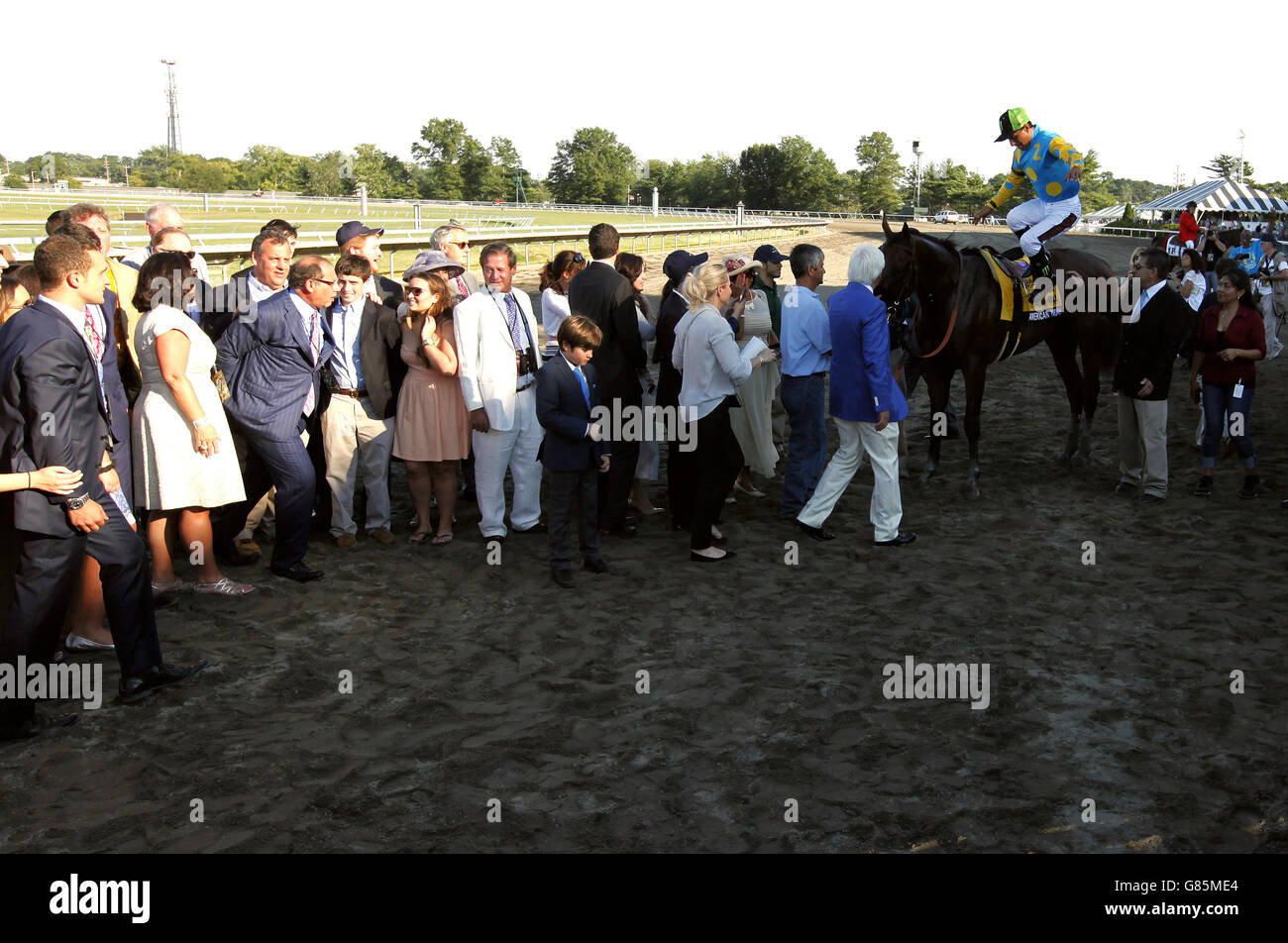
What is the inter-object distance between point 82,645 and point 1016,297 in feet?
25.7

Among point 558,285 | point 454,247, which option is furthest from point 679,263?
point 454,247

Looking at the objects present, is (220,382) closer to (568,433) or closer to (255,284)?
(255,284)

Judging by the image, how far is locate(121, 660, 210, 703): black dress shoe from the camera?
15.9 ft

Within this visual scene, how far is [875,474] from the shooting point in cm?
729

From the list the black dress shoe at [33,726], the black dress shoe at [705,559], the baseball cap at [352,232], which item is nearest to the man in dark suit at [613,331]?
the black dress shoe at [705,559]

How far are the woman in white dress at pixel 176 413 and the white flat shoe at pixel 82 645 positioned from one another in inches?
31.4

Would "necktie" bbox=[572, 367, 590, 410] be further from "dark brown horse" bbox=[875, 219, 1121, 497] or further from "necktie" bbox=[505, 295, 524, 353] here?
"dark brown horse" bbox=[875, 219, 1121, 497]

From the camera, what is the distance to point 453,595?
21.0ft

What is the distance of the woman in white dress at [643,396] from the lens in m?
7.58

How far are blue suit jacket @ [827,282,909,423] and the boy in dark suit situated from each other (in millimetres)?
1750

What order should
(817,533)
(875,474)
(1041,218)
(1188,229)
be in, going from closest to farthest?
1. (875,474)
2. (817,533)
3. (1041,218)
4. (1188,229)

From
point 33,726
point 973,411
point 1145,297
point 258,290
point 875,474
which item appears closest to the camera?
point 33,726

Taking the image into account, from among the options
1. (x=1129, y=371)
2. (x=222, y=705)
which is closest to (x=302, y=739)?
(x=222, y=705)

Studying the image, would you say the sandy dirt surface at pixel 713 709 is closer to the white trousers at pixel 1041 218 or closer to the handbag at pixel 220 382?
the handbag at pixel 220 382
